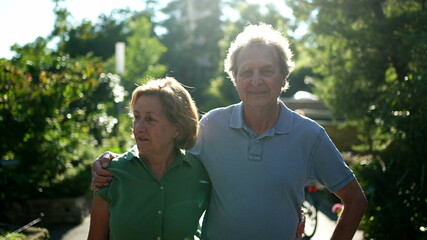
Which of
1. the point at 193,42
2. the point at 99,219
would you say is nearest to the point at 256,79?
the point at 99,219

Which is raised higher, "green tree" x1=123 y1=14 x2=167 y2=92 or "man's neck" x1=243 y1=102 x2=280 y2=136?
"man's neck" x1=243 y1=102 x2=280 y2=136

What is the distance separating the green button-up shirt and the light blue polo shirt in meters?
0.14

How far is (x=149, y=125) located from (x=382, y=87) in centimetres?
782

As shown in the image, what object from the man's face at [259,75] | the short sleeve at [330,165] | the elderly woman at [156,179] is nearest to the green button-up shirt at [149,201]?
the elderly woman at [156,179]

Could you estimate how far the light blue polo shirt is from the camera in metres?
2.40

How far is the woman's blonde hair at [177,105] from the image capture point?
8.13ft

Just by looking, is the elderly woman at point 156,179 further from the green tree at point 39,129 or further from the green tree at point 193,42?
the green tree at point 193,42

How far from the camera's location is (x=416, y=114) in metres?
5.19

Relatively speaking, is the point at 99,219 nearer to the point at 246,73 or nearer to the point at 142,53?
the point at 246,73

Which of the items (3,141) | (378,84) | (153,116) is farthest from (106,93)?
(153,116)

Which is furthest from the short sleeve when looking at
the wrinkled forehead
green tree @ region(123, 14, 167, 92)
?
green tree @ region(123, 14, 167, 92)

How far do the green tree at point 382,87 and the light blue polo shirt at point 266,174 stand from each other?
116 inches

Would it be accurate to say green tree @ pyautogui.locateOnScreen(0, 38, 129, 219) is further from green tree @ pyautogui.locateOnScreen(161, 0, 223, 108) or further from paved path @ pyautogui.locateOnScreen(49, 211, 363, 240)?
green tree @ pyautogui.locateOnScreen(161, 0, 223, 108)

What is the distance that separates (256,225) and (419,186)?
3.39m
